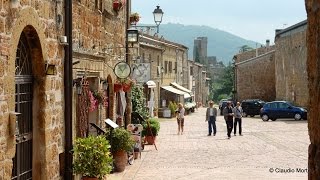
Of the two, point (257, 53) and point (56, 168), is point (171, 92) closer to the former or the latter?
point (257, 53)

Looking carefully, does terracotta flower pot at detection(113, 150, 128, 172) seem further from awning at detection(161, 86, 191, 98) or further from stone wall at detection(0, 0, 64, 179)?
awning at detection(161, 86, 191, 98)

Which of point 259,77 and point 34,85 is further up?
point 259,77

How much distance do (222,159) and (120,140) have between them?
4.06 metres

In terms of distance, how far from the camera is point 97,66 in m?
13.0

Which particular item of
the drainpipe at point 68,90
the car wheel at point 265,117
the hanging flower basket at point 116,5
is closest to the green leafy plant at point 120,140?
the drainpipe at point 68,90

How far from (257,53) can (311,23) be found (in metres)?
60.8

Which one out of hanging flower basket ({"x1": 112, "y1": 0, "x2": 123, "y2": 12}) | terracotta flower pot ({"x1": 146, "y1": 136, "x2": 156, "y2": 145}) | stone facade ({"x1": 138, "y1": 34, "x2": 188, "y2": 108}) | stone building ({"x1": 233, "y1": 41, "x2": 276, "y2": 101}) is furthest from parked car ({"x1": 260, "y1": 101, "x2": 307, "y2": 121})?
hanging flower basket ({"x1": 112, "y1": 0, "x2": 123, "y2": 12})

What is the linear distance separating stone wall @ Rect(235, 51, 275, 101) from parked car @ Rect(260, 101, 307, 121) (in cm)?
2012

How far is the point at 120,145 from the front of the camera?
1274 cm

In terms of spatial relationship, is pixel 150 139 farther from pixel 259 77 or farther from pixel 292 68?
pixel 259 77

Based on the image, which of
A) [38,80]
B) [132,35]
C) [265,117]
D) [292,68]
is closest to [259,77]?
[292,68]

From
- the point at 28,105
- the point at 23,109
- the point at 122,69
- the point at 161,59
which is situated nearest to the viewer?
the point at 23,109

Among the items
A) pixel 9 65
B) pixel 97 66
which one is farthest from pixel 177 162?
pixel 9 65

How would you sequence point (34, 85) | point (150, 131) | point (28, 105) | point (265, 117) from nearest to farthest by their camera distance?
point (28, 105), point (34, 85), point (150, 131), point (265, 117)
